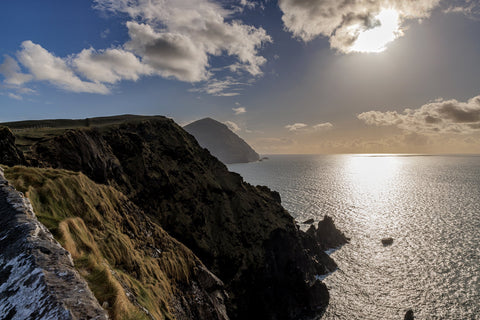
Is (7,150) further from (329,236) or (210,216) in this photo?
(329,236)

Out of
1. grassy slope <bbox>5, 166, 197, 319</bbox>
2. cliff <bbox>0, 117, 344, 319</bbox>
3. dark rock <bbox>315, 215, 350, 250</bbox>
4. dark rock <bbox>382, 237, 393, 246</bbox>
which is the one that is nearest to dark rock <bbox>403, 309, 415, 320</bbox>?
cliff <bbox>0, 117, 344, 319</bbox>

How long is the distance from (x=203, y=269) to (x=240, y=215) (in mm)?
20192

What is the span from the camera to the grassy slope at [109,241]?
13.1 metres

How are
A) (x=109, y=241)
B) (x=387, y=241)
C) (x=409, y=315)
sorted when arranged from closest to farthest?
(x=109, y=241) < (x=409, y=315) < (x=387, y=241)

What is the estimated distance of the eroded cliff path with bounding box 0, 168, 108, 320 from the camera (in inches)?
254

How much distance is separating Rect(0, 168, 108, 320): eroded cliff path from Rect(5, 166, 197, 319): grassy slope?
4.28 meters

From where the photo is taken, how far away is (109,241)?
2147 centimetres

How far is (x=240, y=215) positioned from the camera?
2200 inches

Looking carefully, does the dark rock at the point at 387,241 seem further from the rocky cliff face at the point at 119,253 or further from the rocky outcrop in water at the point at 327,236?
the rocky cliff face at the point at 119,253

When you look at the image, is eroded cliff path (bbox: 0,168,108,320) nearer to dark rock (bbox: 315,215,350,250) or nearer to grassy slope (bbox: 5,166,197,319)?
Result: grassy slope (bbox: 5,166,197,319)

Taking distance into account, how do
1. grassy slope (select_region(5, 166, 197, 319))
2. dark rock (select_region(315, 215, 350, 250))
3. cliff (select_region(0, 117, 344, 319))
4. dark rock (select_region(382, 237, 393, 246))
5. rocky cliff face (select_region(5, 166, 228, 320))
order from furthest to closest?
dark rock (select_region(382, 237, 393, 246)), dark rock (select_region(315, 215, 350, 250)), cliff (select_region(0, 117, 344, 319)), rocky cliff face (select_region(5, 166, 228, 320)), grassy slope (select_region(5, 166, 197, 319))

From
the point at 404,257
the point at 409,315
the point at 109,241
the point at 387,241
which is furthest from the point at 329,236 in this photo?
the point at 109,241

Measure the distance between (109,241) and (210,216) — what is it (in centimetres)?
3228

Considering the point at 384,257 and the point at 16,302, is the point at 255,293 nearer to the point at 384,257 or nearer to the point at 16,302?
the point at 384,257
